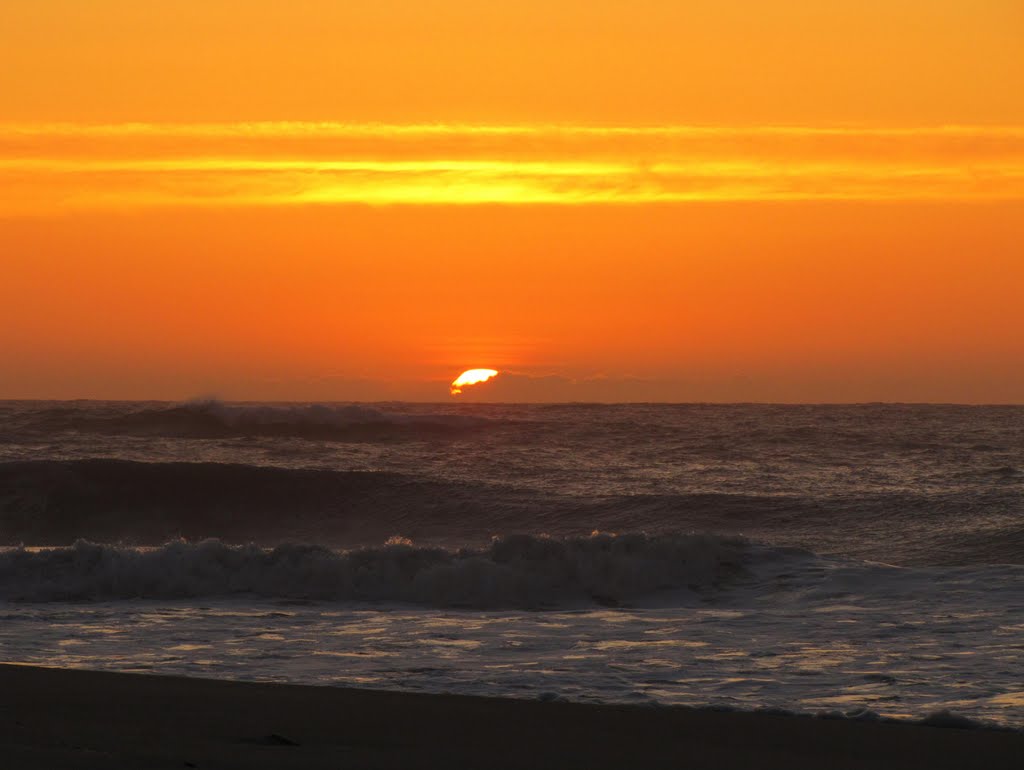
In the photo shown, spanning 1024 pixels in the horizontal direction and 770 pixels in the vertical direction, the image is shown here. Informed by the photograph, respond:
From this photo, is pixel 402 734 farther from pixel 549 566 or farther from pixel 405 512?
pixel 405 512

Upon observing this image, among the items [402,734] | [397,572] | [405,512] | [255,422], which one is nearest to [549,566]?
[397,572]

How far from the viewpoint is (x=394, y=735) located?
682 cm

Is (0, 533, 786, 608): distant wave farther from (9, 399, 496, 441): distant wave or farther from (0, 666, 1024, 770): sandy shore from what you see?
(9, 399, 496, 441): distant wave

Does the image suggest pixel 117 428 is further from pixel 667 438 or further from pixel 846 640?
pixel 846 640

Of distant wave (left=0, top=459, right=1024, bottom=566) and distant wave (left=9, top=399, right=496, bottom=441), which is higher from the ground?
distant wave (left=9, top=399, right=496, bottom=441)

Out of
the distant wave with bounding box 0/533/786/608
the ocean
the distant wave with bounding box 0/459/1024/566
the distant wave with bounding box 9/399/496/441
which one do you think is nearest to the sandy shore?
the ocean

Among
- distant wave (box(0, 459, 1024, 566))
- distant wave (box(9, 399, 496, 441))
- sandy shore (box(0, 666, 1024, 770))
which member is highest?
distant wave (box(9, 399, 496, 441))

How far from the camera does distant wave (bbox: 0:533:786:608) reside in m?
13.5

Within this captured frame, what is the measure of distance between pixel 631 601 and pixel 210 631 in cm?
482

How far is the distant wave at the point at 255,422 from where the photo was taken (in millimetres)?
33531

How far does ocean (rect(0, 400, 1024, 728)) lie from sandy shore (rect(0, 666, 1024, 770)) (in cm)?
50

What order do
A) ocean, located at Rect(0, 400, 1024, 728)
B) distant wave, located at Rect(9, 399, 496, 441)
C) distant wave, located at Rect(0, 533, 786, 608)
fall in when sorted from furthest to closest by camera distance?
distant wave, located at Rect(9, 399, 496, 441) → distant wave, located at Rect(0, 533, 786, 608) → ocean, located at Rect(0, 400, 1024, 728)

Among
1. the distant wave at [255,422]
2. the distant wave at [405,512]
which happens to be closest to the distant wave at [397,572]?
the distant wave at [405,512]

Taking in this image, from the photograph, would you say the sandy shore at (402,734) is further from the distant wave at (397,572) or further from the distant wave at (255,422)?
the distant wave at (255,422)
